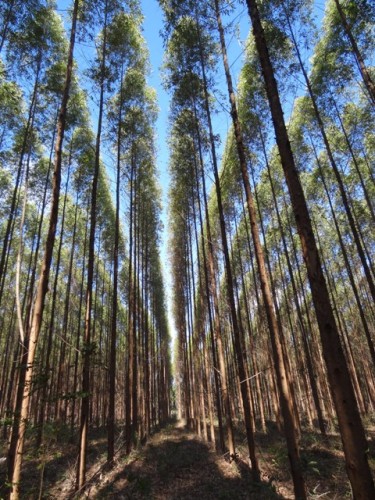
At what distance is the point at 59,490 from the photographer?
7.70 m

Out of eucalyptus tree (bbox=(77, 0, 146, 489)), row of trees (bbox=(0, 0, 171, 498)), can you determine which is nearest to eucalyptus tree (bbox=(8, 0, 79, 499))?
row of trees (bbox=(0, 0, 171, 498))

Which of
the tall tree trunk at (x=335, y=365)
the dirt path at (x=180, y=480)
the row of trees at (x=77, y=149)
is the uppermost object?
the row of trees at (x=77, y=149)

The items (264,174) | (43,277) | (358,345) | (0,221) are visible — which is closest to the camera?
(43,277)

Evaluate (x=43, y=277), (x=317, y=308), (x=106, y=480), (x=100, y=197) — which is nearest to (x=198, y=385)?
(x=106, y=480)

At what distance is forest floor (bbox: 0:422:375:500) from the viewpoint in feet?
21.5

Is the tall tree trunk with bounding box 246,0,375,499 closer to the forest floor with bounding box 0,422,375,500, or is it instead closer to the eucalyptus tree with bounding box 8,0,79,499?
the forest floor with bounding box 0,422,375,500

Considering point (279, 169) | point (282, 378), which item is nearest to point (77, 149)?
point (279, 169)

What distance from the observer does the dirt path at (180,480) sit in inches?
259

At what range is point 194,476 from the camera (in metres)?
8.03

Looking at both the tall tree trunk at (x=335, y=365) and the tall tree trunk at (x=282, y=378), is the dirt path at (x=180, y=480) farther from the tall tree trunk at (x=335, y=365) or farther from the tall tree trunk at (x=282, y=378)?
the tall tree trunk at (x=335, y=365)

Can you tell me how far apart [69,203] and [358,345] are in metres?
22.2

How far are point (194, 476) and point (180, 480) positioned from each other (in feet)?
1.24

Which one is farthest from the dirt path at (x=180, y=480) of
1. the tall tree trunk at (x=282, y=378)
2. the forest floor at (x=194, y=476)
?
the tall tree trunk at (x=282, y=378)

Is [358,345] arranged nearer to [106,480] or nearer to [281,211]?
[281,211]
